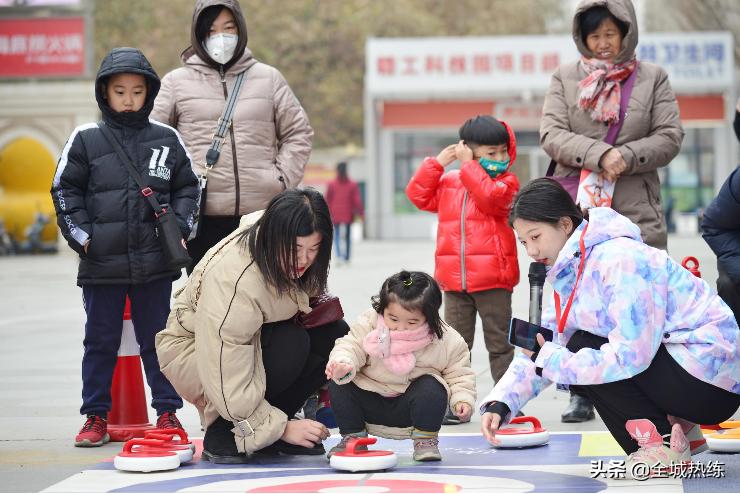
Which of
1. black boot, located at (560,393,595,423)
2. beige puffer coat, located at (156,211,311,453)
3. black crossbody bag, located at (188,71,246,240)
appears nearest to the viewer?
beige puffer coat, located at (156,211,311,453)

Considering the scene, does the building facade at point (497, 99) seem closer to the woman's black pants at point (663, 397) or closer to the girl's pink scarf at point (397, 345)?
the girl's pink scarf at point (397, 345)

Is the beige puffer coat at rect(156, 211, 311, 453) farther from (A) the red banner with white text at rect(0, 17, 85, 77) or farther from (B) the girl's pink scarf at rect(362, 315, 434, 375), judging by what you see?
(A) the red banner with white text at rect(0, 17, 85, 77)

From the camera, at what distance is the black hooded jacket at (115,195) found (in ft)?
19.1

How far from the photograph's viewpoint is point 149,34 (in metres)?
46.3

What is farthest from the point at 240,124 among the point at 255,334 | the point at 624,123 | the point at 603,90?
the point at 624,123

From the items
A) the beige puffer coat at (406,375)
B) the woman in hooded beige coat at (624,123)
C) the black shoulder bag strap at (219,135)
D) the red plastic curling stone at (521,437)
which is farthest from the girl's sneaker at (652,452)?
the black shoulder bag strap at (219,135)

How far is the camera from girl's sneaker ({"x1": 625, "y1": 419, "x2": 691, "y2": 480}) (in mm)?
4465

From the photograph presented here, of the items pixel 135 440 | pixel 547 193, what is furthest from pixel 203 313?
pixel 547 193

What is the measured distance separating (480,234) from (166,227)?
1.59m

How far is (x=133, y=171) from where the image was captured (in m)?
5.86

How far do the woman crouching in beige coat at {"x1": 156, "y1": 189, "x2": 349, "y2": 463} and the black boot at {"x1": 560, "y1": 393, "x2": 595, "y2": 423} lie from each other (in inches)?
53.8

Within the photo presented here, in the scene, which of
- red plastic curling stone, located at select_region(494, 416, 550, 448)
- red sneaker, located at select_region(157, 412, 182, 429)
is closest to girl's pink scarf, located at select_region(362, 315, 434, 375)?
red plastic curling stone, located at select_region(494, 416, 550, 448)

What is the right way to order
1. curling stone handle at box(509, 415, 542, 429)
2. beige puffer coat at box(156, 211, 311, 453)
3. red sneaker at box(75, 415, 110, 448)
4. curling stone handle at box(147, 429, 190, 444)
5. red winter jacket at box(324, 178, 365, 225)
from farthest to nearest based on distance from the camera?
red winter jacket at box(324, 178, 365, 225) < red sneaker at box(75, 415, 110, 448) < curling stone handle at box(509, 415, 542, 429) < curling stone handle at box(147, 429, 190, 444) < beige puffer coat at box(156, 211, 311, 453)

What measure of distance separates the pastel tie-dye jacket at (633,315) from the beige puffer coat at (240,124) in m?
2.12
